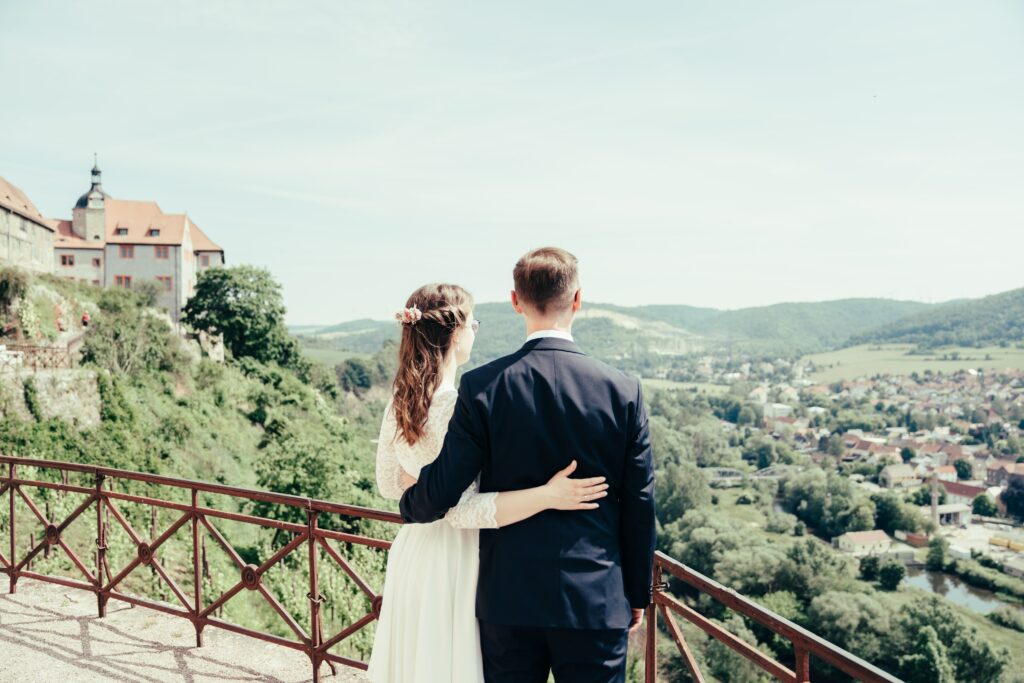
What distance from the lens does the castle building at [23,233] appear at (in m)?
30.8

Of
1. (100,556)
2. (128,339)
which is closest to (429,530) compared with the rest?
(100,556)

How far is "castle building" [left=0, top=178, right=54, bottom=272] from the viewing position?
3083 cm

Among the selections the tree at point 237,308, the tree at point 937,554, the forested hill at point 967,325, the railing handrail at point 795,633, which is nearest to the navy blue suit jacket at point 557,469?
the railing handrail at point 795,633

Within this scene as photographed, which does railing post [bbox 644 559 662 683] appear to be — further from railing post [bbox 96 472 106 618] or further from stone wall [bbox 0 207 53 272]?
stone wall [bbox 0 207 53 272]

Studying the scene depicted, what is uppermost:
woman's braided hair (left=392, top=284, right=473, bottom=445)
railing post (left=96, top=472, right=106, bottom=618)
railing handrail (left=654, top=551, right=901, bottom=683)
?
woman's braided hair (left=392, top=284, right=473, bottom=445)

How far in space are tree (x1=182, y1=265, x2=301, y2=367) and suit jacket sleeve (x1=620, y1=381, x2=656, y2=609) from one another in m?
42.0

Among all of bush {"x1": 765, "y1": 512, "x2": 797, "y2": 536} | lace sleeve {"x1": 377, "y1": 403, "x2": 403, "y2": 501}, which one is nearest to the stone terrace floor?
lace sleeve {"x1": 377, "y1": 403, "x2": 403, "y2": 501}

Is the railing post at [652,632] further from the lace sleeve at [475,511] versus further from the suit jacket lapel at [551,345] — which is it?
the suit jacket lapel at [551,345]

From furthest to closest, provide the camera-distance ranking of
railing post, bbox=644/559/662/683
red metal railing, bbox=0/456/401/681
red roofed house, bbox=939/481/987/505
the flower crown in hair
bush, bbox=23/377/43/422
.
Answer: red roofed house, bbox=939/481/987/505, bush, bbox=23/377/43/422, red metal railing, bbox=0/456/401/681, railing post, bbox=644/559/662/683, the flower crown in hair

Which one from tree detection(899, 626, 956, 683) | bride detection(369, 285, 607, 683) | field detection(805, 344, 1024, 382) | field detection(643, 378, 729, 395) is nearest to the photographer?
bride detection(369, 285, 607, 683)

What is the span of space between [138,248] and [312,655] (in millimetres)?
43379

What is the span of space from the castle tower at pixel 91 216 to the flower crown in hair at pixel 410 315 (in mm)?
46208

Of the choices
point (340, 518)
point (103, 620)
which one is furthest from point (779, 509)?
point (103, 620)

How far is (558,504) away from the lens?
5.78 feet
